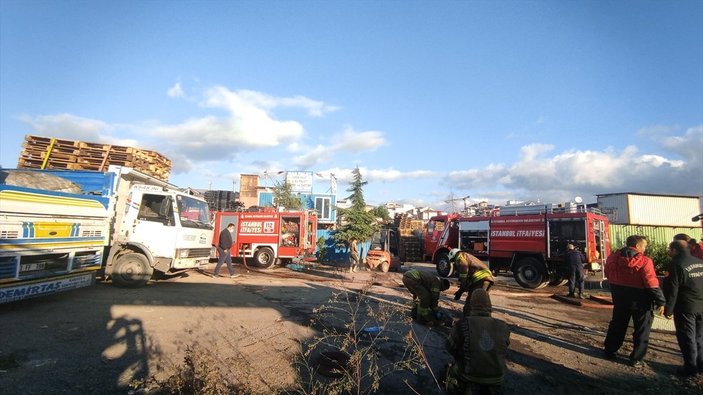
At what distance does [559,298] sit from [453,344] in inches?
333

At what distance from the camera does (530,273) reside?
41.6 feet

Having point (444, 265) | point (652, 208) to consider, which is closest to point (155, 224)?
point (444, 265)

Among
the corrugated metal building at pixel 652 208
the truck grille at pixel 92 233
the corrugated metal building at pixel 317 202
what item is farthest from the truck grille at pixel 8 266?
the corrugated metal building at pixel 652 208

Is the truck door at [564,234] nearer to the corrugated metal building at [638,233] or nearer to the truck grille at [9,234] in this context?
the corrugated metal building at [638,233]

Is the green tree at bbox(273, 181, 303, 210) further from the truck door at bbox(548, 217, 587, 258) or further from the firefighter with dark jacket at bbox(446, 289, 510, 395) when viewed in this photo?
the firefighter with dark jacket at bbox(446, 289, 510, 395)

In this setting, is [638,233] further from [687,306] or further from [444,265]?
[687,306]

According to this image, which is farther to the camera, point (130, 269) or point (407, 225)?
point (407, 225)

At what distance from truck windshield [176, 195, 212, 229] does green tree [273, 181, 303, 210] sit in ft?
69.5

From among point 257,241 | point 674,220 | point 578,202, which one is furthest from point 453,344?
point 674,220

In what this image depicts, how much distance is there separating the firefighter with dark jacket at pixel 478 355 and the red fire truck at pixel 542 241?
385 inches

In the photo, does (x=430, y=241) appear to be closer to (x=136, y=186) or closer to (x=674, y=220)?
(x=136, y=186)

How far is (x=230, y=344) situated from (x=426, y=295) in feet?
10.8

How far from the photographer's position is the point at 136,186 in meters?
8.94

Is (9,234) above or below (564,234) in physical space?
below
